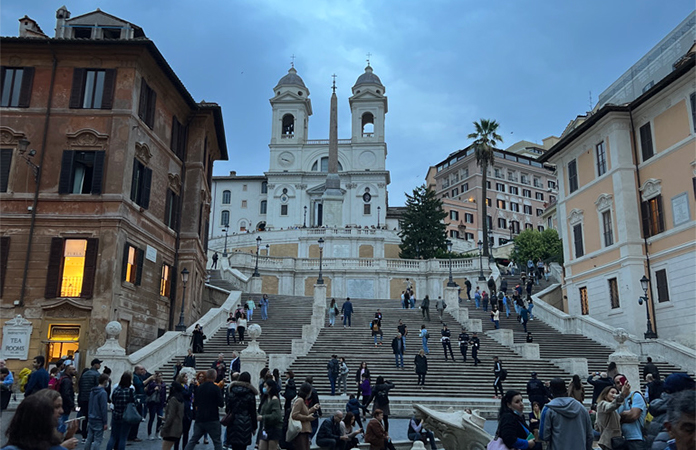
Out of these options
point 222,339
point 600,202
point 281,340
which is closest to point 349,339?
point 281,340

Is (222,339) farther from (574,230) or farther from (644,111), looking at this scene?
(644,111)

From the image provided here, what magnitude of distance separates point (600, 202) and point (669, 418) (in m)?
28.5

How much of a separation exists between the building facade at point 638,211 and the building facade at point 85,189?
20423 millimetres

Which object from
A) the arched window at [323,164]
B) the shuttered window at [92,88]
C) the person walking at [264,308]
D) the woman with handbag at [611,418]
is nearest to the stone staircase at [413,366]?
Answer: the person walking at [264,308]

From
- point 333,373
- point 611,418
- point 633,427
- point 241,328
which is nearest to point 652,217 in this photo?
point 333,373

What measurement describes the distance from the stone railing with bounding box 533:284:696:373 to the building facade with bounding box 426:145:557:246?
57096 mm

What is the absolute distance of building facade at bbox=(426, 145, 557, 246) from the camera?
297 feet

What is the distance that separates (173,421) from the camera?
30.7 ft

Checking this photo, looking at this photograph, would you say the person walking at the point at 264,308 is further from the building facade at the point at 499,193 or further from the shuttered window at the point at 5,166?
the building facade at the point at 499,193

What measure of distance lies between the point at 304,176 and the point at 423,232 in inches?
1206

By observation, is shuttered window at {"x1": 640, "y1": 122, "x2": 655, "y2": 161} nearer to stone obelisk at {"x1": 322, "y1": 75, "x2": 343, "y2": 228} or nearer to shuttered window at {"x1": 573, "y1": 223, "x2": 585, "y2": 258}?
shuttered window at {"x1": 573, "y1": 223, "x2": 585, "y2": 258}

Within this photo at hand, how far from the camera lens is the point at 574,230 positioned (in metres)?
32.8

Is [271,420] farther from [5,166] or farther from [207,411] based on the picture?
[5,166]

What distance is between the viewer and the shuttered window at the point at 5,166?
22.1 m
